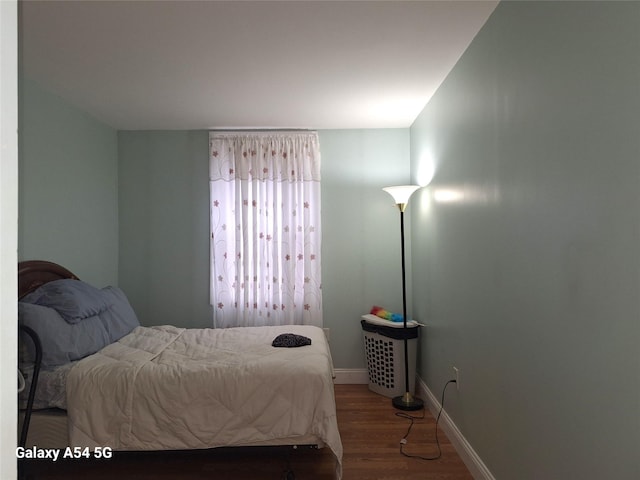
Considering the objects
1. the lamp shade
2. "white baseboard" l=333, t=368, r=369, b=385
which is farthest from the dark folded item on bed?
the lamp shade

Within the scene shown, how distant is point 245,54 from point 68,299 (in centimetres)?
194

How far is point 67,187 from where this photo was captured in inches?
138

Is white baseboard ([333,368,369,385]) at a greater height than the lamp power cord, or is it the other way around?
white baseboard ([333,368,369,385])

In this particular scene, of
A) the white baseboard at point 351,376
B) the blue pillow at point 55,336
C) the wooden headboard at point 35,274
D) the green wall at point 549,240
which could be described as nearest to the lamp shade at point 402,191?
the green wall at point 549,240

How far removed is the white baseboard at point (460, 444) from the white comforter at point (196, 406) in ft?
2.69

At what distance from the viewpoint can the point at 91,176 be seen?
12.8 feet

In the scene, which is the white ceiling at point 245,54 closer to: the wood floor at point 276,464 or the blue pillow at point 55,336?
the blue pillow at point 55,336

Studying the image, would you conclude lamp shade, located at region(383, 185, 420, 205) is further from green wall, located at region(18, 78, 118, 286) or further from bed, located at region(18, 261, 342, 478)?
green wall, located at region(18, 78, 118, 286)

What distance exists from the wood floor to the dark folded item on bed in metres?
0.69

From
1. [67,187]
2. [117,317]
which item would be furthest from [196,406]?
[67,187]

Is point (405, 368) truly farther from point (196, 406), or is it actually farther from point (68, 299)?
point (68, 299)

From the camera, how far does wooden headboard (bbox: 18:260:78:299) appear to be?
2.89 metres

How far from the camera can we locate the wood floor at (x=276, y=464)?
2.59m

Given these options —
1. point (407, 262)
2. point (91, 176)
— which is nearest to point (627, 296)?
point (407, 262)
